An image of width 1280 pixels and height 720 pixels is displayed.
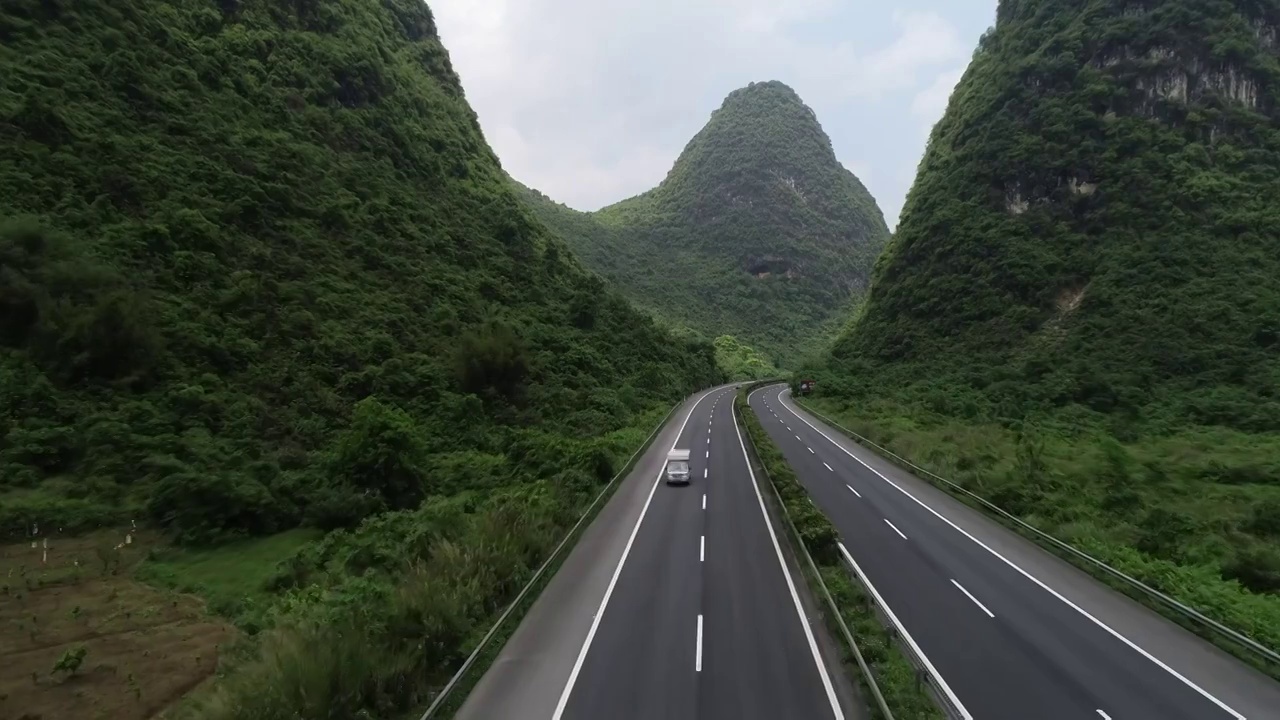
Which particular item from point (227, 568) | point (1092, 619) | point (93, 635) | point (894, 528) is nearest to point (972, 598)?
point (1092, 619)

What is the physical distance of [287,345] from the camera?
37469 mm

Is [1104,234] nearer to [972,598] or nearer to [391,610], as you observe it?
[972,598]

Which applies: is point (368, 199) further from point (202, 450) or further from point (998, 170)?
point (998, 170)

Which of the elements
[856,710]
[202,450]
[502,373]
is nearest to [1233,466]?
[856,710]

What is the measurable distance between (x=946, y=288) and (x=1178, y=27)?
38.7 m

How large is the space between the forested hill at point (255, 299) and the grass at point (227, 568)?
889 millimetres

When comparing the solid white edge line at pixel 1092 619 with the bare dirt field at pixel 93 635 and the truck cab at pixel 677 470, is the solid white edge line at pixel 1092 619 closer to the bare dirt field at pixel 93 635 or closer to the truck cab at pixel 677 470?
the truck cab at pixel 677 470

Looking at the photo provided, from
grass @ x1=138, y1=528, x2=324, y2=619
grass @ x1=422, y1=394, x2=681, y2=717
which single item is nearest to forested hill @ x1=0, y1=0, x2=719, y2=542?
grass @ x1=138, y1=528, x2=324, y2=619

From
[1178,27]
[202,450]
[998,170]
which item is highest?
[1178,27]

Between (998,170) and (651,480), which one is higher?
(998,170)

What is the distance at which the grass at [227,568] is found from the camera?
19797mm

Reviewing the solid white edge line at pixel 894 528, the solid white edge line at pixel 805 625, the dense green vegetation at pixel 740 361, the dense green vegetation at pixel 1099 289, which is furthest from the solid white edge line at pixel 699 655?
the dense green vegetation at pixel 740 361

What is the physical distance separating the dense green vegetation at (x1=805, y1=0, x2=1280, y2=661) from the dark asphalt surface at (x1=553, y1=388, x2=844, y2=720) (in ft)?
35.7

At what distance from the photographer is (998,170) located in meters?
76.0
